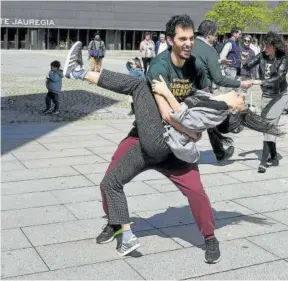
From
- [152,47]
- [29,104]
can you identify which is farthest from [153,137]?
[152,47]

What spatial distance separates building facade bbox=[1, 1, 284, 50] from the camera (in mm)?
48688

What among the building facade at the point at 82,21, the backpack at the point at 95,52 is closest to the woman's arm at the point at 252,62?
the backpack at the point at 95,52

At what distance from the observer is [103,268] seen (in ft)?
13.7

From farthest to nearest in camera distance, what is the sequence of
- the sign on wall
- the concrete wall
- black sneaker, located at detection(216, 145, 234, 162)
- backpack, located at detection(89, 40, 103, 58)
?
the concrete wall
the sign on wall
backpack, located at detection(89, 40, 103, 58)
black sneaker, located at detection(216, 145, 234, 162)

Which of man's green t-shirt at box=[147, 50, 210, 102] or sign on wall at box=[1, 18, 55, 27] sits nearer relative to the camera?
man's green t-shirt at box=[147, 50, 210, 102]

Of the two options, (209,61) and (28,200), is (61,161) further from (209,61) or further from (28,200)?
(209,61)


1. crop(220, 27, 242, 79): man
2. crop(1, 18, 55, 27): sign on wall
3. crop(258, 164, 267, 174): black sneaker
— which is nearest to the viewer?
crop(258, 164, 267, 174): black sneaker

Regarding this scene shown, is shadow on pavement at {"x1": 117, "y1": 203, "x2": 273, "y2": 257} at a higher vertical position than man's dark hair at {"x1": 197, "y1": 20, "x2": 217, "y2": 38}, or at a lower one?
lower

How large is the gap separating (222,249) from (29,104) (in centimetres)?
A: 958

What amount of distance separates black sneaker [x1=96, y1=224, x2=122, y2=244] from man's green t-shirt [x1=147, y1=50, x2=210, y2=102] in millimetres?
1229

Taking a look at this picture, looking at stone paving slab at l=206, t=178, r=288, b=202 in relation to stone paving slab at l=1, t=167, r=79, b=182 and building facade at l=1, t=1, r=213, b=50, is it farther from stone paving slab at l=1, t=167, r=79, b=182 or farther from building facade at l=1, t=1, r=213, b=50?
building facade at l=1, t=1, r=213, b=50

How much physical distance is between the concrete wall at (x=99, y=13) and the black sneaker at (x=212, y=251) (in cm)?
4675

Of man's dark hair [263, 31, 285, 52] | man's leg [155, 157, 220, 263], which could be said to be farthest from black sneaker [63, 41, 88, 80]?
man's dark hair [263, 31, 285, 52]

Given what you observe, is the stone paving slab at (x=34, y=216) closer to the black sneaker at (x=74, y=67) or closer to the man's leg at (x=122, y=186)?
the man's leg at (x=122, y=186)
